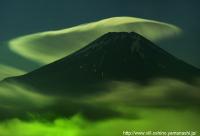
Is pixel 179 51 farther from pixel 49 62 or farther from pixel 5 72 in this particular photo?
pixel 5 72

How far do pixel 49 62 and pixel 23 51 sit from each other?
253 mm

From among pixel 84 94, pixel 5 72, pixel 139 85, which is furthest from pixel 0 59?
pixel 139 85

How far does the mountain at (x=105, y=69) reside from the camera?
4508mm

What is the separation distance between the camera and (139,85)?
Result: 4.52 metres

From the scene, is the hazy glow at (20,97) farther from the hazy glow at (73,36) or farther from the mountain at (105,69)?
the hazy glow at (73,36)

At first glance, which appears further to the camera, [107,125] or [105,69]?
[105,69]

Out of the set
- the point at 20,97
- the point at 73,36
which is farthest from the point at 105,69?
the point at 20,97

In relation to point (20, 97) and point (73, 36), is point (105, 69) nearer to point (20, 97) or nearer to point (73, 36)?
point (73, 36)

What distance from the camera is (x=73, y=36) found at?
4.62 m

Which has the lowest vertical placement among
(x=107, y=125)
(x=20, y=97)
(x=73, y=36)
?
(x=107, y=125)

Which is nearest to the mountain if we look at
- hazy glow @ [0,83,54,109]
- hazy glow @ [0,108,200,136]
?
hazy glow @ [0,83,54,109]

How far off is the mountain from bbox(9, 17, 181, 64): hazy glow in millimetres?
60

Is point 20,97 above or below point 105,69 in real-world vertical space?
below

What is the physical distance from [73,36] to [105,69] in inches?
16.0
